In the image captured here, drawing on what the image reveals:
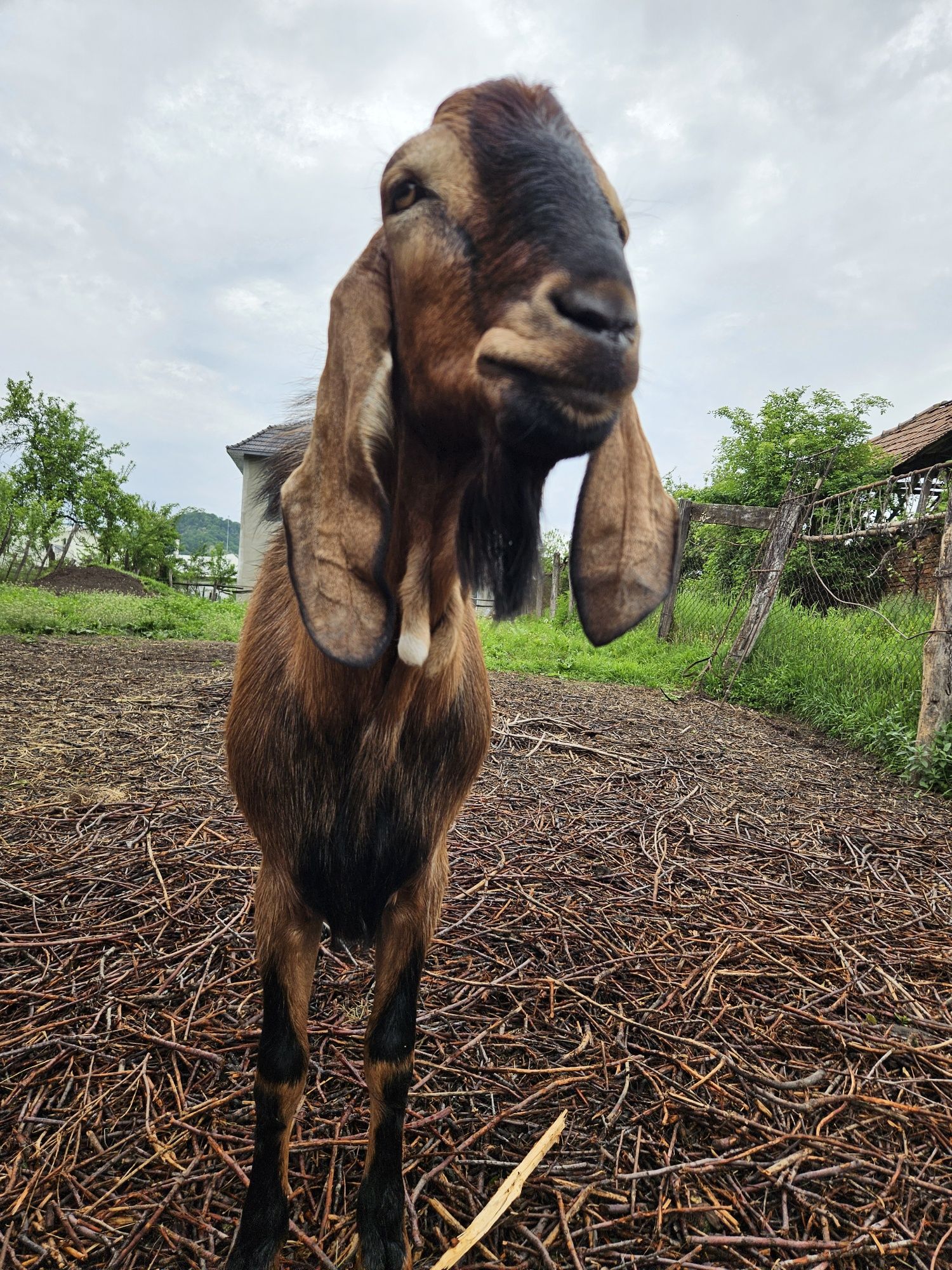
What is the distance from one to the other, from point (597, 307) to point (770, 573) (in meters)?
8.26

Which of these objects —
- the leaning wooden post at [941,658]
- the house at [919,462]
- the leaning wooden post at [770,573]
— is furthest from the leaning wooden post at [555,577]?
the leaning wooden post at [941,658]

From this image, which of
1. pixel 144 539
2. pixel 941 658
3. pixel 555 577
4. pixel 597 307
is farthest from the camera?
pixel 144 539

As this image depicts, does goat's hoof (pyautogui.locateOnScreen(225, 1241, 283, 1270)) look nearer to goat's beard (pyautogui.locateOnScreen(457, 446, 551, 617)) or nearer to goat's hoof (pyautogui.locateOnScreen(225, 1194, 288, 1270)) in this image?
goat's hoof (pyautogui.locateOnScreen(225, 1194, 288, 1270))

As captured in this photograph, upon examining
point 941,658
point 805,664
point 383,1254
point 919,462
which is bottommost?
point 383,1254

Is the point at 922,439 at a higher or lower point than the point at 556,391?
higher

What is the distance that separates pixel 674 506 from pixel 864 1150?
6.45 ft

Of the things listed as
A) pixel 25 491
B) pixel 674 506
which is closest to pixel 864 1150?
pixel 674 506

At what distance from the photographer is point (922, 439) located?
52.6 ft

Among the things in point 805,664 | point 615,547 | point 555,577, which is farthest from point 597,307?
point 555,577

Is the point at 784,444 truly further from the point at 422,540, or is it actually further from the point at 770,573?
the point at 422,540

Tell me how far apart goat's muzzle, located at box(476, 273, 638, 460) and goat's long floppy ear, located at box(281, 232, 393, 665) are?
244mm

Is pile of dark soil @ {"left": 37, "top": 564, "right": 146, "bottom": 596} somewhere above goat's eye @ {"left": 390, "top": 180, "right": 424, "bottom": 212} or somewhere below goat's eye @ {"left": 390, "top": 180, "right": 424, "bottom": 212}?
below

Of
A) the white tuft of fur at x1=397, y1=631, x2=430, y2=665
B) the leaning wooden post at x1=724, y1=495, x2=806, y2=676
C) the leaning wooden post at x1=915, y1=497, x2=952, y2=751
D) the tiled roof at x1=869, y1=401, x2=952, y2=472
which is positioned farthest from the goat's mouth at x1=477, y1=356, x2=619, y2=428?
the tiled roof at x1=869, y1=401, x2=952, y2=472

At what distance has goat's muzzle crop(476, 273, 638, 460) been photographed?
947 millimetres
